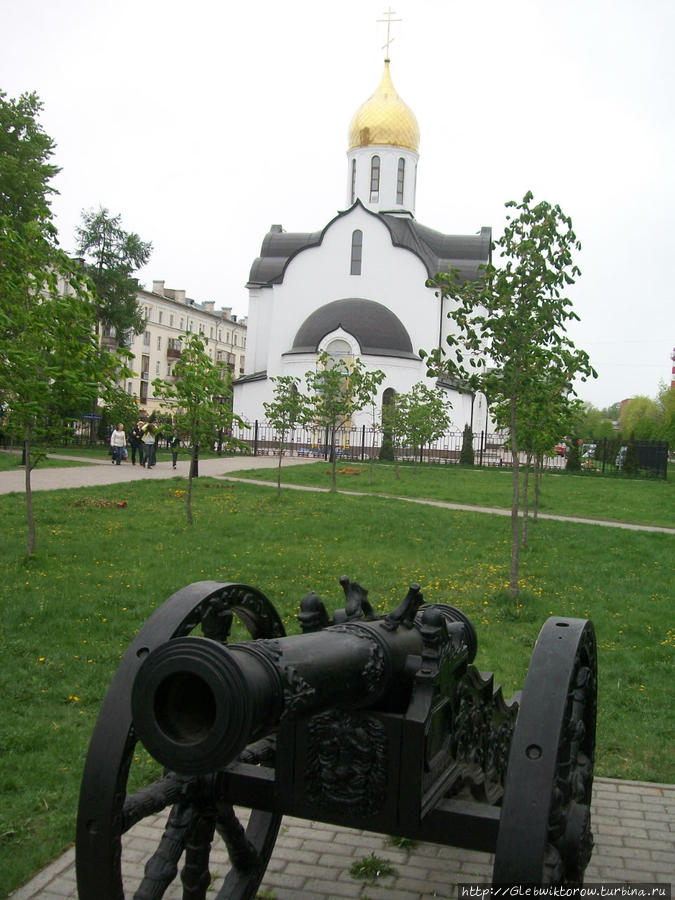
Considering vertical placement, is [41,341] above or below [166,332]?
below

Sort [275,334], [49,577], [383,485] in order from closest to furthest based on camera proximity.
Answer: [49,577] → [383,485] → [275,334]

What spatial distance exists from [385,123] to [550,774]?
55.0 m

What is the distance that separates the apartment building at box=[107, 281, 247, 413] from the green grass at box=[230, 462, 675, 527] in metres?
46.8

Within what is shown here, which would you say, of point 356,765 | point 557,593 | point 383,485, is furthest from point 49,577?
point 383,485

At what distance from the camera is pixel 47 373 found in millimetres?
9781

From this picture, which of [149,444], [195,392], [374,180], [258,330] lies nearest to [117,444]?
[149,444]

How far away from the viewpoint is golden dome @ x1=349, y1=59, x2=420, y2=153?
5334 cm

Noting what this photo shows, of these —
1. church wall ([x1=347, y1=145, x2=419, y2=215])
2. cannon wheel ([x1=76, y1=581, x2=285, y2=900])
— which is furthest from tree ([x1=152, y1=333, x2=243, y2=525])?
church wall ([x1=347, y1=145, x2=419, y2=215])

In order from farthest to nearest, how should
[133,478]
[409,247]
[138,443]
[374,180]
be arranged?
1. [374,180]
2. [409,247]
3. [138,443]
4. [133,478]

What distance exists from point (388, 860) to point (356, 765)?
1356mm

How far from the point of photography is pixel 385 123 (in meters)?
53.4

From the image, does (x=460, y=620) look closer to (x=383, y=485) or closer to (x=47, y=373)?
(x=47, y=373)

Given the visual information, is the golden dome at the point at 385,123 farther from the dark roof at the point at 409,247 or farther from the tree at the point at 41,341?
the tree at the point at 41,341

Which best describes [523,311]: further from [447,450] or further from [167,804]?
[447,450]
